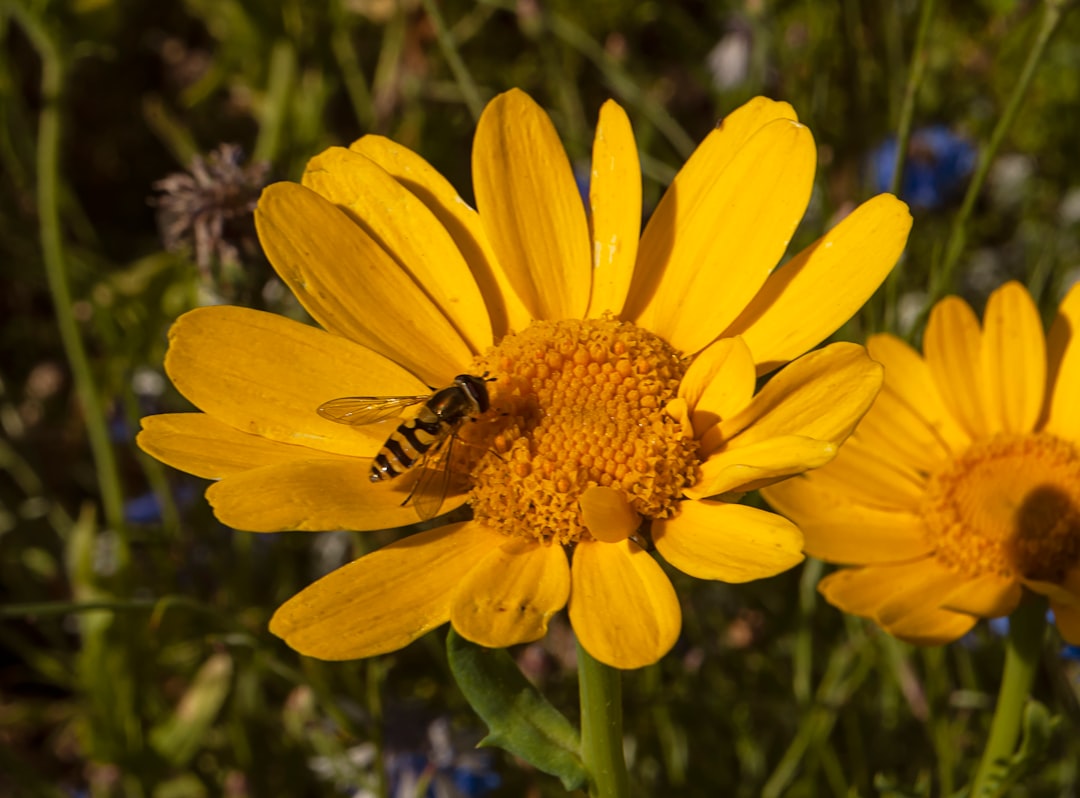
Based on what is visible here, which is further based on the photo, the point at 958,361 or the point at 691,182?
the point at 958,361

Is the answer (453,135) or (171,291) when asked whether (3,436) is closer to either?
(171,291)

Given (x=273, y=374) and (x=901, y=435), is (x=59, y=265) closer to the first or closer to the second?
(x=273, y=374)

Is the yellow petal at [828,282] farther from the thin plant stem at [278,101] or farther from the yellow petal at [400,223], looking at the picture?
the thin plant stem at [278,101]

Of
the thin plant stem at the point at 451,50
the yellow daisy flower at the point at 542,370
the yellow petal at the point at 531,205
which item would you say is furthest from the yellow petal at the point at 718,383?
the thin plant stem at the point at 451,50

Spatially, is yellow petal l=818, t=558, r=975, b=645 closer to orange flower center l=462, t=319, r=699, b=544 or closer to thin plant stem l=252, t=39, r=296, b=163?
orange flower center l=462, t=319, r=699, b=544

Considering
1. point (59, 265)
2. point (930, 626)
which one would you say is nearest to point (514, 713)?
point (930, 626)
